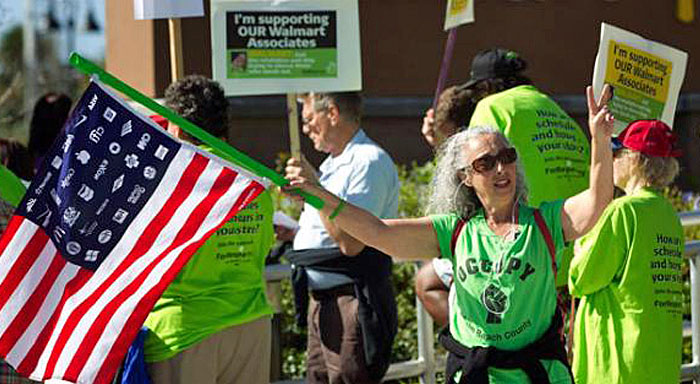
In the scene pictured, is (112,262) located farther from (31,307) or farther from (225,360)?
(225,360)

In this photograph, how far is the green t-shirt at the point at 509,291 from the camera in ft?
16.6

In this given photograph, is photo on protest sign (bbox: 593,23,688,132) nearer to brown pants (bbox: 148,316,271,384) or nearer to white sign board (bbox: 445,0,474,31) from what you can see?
white sign board (bbox: 445,0,474,31)

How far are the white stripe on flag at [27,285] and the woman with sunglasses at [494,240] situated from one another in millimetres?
862

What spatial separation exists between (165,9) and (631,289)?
2.18 metres

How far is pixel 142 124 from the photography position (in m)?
5.18

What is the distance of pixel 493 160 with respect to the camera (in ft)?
16.9

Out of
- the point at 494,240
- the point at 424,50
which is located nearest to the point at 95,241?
the point at 494,240

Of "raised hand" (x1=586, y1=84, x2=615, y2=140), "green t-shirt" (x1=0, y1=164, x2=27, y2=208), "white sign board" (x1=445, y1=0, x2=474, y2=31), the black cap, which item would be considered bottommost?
"green t-shirt" (x1=0, y1=164, x2=27, y2=208)

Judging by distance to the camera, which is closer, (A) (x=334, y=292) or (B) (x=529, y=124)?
(B) (x=529, y=124)

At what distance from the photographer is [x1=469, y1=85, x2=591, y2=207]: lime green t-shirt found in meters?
6.14

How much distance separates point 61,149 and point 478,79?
2.18 metres

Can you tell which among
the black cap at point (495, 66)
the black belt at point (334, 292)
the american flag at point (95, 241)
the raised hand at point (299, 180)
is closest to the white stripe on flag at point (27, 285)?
the american flag at point (95, 241)

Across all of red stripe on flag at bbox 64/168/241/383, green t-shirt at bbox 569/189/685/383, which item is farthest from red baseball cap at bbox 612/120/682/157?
red stripe on flag at bbox 64/168/241/383

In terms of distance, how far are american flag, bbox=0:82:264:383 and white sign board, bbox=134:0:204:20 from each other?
981mm
